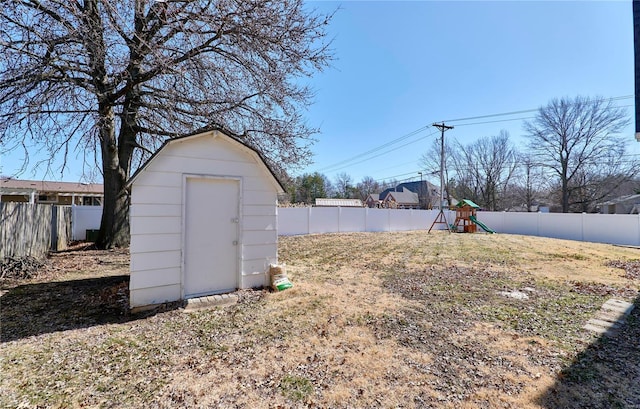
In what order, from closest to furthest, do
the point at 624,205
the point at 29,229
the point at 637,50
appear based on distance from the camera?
1. the point at 637,50
2. the point at 29,229
3. the point at 624,205

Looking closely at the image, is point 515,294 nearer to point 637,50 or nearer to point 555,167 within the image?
point 637,50

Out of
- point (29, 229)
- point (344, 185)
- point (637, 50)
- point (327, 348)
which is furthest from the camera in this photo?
point (344, 185)

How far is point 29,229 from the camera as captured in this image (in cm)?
652

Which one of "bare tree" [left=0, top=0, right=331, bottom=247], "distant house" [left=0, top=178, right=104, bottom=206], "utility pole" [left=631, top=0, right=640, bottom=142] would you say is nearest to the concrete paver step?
"bare tree" [left=0, top=0, right=331, bottom=247]

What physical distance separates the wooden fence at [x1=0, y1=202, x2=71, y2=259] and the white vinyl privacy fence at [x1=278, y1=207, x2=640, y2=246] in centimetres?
813

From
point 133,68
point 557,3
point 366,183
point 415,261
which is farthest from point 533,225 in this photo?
point 366,183

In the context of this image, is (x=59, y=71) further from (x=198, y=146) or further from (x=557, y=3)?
(x=557, y=3)

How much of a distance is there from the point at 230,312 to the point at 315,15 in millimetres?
6868

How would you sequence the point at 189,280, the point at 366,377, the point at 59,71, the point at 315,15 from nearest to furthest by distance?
1. the point at 366,377
2. the point at 189,280
3. the point at 59,71
4. the point at 315,15

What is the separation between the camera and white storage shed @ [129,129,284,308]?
157 inches

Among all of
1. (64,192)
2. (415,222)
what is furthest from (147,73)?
(64,192)

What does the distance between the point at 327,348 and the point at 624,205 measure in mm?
32024

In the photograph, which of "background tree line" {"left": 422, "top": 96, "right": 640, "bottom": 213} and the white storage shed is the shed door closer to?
the white storage shed

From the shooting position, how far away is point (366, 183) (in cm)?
5744
